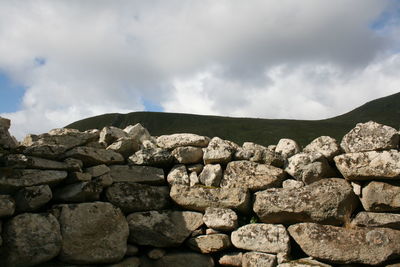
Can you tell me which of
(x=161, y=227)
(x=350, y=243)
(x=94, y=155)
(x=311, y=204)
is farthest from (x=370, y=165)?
(x=94, y=155)

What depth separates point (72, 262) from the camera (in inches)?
273

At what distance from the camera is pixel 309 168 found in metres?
7.93

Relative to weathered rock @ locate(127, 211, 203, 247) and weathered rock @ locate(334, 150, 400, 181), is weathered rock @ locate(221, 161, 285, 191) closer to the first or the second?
weathered rock @ locate(127, 211, 203, 247)

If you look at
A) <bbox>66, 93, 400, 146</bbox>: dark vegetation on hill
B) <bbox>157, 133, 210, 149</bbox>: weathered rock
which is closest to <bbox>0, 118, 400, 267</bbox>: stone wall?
<bbox>157, 133, 210, 149</bbox>: weathered rock

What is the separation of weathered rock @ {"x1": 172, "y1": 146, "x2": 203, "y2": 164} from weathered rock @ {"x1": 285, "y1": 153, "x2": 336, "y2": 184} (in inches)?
90.5

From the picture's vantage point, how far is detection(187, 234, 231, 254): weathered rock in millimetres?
7742

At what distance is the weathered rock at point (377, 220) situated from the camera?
23.5ft

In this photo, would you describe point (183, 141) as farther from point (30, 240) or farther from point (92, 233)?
point (30, 240)

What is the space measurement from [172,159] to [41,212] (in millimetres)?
3256

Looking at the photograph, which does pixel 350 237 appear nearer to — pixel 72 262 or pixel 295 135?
pixel 72 262

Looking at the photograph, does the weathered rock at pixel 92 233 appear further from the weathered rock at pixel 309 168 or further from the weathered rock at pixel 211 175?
the weathered rock at pixel 309 168

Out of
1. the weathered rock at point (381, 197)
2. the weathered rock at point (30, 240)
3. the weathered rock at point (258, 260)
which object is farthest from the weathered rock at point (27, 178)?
the weathered rock at point (381, 197)

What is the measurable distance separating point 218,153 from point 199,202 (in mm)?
1318

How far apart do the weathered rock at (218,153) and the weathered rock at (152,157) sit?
0.92 meters
